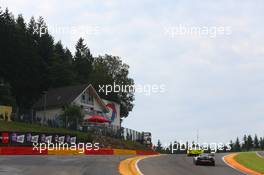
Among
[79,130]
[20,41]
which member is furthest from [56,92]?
[79,130]

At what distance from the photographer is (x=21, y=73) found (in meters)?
92.9

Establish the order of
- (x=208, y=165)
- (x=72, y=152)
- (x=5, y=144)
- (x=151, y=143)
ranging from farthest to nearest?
1. (x=151, y=143)
2. (x=72, y=152)
3. (x=5, y=144)
4. (x=208, y=165)

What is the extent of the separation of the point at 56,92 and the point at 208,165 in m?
63.6

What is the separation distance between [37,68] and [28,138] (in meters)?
54.3

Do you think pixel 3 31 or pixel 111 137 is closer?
pixel 111 137

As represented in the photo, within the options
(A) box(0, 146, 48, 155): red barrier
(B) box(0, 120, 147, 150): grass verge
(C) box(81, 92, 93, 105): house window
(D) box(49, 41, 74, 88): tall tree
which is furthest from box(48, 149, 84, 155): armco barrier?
(D) box(49, 41, 74, 88): tall tree

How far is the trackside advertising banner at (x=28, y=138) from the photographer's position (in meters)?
42.4

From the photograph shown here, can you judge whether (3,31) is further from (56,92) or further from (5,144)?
(5,144)

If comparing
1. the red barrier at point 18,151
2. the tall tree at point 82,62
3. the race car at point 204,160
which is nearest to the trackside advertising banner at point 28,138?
the red barrier at point 18,151

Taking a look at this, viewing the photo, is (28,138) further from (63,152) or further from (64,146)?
(64,146)

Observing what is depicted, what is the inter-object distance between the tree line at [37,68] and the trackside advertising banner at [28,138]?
26.7 m

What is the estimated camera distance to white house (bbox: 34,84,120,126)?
287ft

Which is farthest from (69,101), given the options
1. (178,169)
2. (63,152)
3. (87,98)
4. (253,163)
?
(178,169)

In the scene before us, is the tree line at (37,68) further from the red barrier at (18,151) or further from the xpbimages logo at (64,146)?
the red barrier at (18,151)
